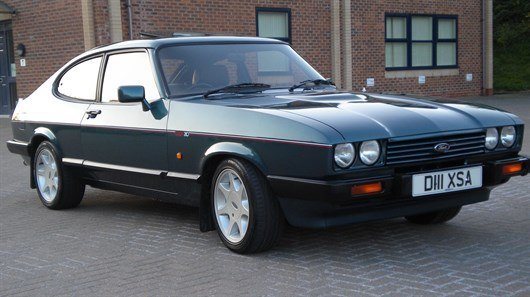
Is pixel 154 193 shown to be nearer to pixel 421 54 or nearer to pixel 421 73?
pixel 421 73

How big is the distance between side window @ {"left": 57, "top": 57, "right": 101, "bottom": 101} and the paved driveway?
1.15 m

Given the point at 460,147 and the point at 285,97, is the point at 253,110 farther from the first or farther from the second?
the point at 460,147

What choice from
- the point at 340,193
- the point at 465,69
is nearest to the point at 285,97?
the point at 340,193

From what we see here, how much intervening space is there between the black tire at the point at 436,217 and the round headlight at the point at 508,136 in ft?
2.59

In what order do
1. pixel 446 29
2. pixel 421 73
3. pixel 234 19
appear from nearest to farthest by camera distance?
pixel 234 19
pixel 421 73
pixel 446 29

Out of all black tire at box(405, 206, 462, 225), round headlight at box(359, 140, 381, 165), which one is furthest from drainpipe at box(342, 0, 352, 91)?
round headlight at box(359, 140, 381, 165)

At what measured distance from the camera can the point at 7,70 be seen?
63.6 feet

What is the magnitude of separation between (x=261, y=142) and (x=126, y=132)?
162 cm

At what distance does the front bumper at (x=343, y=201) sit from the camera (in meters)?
4.51

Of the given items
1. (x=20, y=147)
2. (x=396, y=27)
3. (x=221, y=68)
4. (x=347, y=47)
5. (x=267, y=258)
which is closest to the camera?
(x=267, y=258)

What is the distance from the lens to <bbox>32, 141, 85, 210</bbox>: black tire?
22.8 feet

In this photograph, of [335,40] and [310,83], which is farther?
[335,40]

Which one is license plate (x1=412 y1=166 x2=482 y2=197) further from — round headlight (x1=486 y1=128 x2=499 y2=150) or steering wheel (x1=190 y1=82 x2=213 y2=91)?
steering wheel (x1=190 y1=82 x2=213 y2=91)

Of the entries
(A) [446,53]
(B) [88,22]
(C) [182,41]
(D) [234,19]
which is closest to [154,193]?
(C) [182,41]
